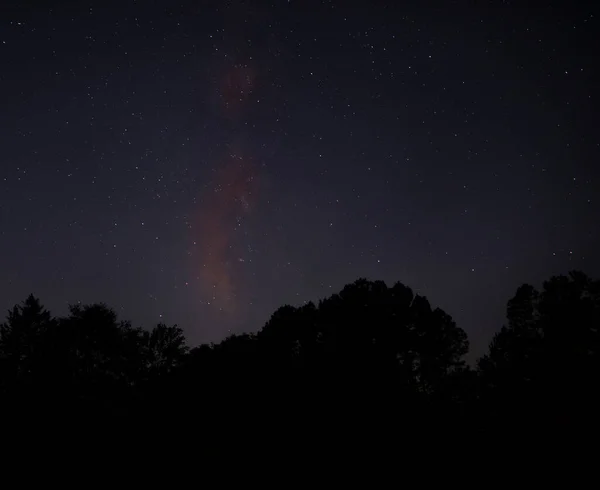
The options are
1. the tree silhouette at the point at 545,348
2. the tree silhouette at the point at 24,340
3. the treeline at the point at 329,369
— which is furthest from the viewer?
the tree silhouette at the point at 24,340

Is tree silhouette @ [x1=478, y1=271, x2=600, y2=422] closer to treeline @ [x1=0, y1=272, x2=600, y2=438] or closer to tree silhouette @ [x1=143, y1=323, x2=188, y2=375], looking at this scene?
treeline @ [x1=0, y1=272, x2=600, y2=438]

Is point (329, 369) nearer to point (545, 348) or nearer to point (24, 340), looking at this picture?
point (545, 348)

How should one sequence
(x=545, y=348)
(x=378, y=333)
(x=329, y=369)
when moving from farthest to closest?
1. (x=378, y=333)
2. (x=545, y=348)
3. (x=329, y=369)

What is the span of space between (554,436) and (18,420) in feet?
99.6

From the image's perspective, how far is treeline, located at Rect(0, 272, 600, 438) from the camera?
2392 cm

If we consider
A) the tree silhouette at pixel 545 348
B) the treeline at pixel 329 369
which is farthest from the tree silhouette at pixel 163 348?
the tree silhouette at pixel 545 348

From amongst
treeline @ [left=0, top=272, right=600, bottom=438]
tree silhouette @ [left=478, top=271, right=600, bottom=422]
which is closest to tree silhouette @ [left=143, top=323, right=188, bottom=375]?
treeline @ [left=0, top=272, right=600, bottom=438]

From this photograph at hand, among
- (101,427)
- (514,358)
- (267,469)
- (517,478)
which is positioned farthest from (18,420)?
(514,358)

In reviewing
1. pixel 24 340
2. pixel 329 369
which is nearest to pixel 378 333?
pixel 329 369

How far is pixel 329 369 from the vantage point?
1184 inches

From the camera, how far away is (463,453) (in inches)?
679

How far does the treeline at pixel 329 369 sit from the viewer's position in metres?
23.9

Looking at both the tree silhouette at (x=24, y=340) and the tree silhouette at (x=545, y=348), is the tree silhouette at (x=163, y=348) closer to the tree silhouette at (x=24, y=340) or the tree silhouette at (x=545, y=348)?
the tree silhouette at (x=24, y=340)

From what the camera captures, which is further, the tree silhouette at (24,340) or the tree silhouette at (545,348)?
the tree silhouette at (24,340)
